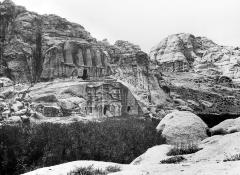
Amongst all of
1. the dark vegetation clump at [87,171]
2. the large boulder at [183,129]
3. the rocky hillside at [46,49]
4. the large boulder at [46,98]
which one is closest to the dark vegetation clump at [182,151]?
the large boulder at [183,129]

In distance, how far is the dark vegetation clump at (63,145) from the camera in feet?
44.0

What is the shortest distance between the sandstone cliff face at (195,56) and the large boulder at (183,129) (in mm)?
86406

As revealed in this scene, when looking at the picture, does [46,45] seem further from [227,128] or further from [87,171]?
[87,171]

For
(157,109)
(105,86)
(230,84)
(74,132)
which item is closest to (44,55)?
(105,86)

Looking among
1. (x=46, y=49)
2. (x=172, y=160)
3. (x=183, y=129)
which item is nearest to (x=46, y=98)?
(x=46, y=49)

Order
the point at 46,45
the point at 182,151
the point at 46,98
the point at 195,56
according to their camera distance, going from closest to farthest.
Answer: the point at 182,151, the point at 46,98, the point at 46,45, the point at 195,56

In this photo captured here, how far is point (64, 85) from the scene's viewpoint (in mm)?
55312

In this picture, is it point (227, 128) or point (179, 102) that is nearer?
point (227, 128)

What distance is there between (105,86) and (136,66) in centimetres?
1631

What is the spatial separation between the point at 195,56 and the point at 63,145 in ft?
363

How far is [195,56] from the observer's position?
399ft

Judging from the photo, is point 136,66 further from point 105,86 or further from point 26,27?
point 26,27

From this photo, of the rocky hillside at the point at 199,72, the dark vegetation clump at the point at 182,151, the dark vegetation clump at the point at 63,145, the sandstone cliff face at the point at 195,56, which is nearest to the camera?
the dark vegetation clump at the point at 63,145

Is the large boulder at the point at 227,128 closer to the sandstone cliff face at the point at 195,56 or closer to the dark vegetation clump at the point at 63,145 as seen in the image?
the dark vegetation clump at the point at 63,145
